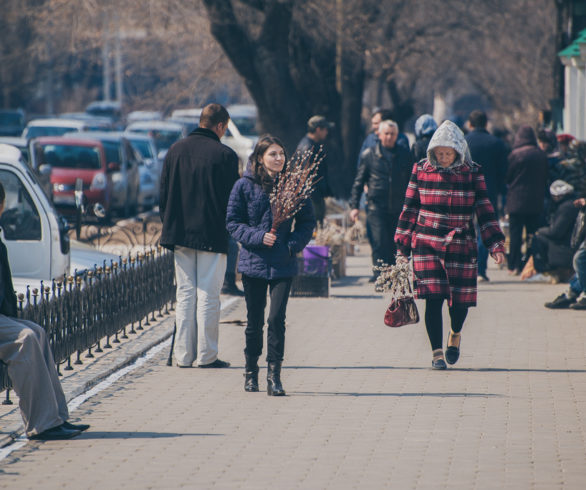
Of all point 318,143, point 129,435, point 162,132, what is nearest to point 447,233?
point 129,435

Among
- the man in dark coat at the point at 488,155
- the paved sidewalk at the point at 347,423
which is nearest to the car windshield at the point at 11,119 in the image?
the man in dark coat at the point at 488,155

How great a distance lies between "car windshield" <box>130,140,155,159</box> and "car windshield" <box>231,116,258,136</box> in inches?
422

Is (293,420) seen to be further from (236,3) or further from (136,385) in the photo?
(236,3)

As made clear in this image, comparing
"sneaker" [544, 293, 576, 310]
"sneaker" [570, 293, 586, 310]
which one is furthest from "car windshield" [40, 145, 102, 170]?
"sneaker" [570, 293, 586, 310]

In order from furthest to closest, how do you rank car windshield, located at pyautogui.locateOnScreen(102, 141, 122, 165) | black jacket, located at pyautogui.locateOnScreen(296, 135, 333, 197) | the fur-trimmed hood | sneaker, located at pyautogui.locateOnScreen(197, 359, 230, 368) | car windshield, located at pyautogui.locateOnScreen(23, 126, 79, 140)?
1. car windshield, located at pyautogui.locateOnScreen(23, 126, 79, 140)
2. car windshield, located at pyautogui.locateOnScreen(102, 141, 122, 165)
3. black jacket, located at pyautogui.locateOnScreen(296, 135, 333, 197)
4. sneaker, located at pyautogui.locateOnScreen(197, 359, 230, 368)
5. the fur-trimmed hood

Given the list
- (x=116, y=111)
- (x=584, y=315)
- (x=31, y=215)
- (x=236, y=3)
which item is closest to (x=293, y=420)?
(x=31, y=215)

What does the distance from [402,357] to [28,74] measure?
146ft

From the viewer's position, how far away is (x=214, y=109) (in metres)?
9.04

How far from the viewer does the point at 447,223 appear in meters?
8.72

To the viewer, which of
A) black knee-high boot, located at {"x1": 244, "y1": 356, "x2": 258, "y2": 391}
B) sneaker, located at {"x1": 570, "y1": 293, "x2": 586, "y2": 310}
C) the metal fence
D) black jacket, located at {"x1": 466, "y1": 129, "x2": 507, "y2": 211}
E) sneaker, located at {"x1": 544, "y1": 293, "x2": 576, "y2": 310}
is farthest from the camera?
black jacket, located at {"x1": 466, "y1": 129, "x2": 507, "y2": 211}

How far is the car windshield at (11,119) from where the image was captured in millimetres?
48062

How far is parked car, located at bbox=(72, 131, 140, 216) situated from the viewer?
80.7 feet

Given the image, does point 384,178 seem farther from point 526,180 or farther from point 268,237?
point 268,237

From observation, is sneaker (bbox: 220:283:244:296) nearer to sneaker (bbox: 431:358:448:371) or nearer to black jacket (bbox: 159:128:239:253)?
black jacket (bbox: 159:128:239:253)
